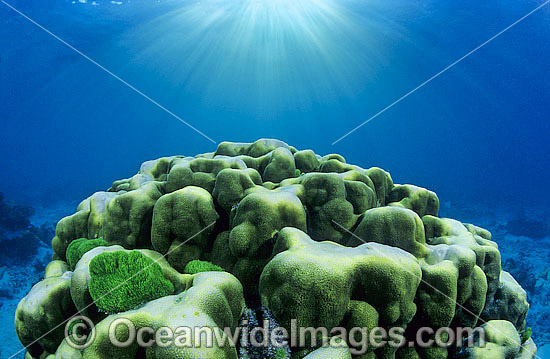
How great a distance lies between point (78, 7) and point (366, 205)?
3852cm

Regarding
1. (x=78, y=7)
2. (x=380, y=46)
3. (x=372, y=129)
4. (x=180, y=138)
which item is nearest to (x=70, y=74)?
(x=78, y=7)

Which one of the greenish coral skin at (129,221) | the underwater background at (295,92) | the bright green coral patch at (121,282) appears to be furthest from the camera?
the underwater background at (295,92)

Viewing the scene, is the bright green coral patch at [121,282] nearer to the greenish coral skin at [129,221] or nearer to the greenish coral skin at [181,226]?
the greenish coral skin at [181,226]

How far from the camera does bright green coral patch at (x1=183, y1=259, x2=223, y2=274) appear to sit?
295cm

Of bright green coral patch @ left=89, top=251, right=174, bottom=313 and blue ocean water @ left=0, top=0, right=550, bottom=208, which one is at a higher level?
blue ocean water @ left=0, top=0, right=550, bottom=208

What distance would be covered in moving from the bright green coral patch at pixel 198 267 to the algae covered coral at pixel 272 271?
0.02m

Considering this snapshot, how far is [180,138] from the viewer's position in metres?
166

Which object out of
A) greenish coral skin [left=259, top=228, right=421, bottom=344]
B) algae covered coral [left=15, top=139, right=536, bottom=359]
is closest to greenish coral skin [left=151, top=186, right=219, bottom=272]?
algae covered coral [left=15, top=139, right=536, bottom=359]

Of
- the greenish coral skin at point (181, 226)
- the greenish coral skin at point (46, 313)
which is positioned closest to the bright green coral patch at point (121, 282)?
the greenish coral skin at point (181, 226)

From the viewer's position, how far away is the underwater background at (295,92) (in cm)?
2633

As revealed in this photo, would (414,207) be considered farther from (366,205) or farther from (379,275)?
(379,275)

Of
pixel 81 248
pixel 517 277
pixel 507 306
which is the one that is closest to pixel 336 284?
pixel 507 306

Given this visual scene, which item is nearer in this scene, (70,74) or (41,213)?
(41,213)

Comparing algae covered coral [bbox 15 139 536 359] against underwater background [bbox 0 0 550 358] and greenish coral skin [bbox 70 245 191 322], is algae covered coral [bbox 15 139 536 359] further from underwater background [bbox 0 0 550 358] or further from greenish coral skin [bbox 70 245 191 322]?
underwater background [bbox 0 0 550 358]
